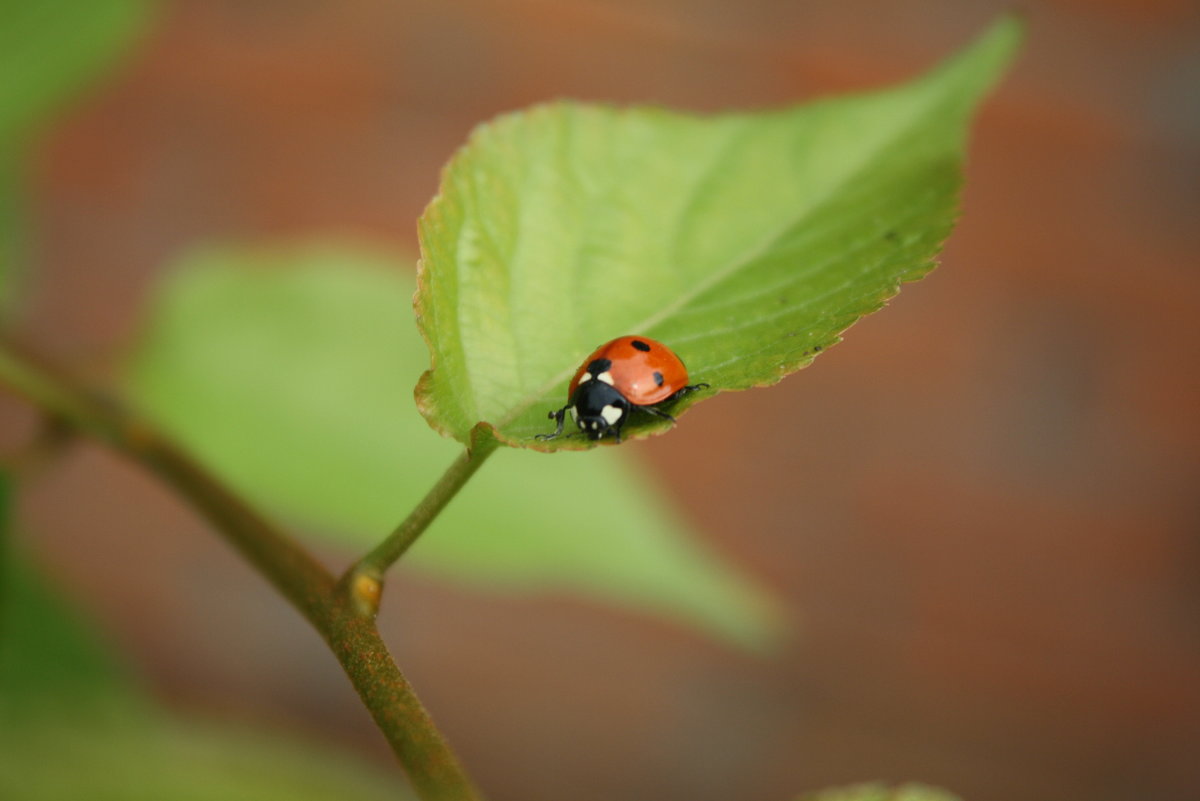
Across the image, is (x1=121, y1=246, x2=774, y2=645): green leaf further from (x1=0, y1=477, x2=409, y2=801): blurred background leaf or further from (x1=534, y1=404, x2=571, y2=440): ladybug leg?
(x1=0, y1=477, x2=409, y2=801): blurred background leaf

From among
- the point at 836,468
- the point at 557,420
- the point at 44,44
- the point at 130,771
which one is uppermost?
the point at 836,468

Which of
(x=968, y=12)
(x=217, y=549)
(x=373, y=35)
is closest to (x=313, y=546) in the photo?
(x=217, y=549)

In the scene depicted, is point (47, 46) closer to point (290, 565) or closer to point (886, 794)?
point (290, 565)

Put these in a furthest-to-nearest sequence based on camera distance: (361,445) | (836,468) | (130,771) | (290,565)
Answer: (836,468)
(361,445)
(290,565)
(130,771)

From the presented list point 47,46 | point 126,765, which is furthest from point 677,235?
point 47,46

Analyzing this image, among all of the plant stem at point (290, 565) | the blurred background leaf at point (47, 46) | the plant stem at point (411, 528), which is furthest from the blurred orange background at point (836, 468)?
the plant stem at point (411, 528)

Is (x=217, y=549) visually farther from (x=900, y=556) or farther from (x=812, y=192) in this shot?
(x=812, y=192)

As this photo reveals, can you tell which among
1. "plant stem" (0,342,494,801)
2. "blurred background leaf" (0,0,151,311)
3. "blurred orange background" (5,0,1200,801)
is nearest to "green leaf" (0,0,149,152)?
"blurred background leaf" (0,0,151,311)
